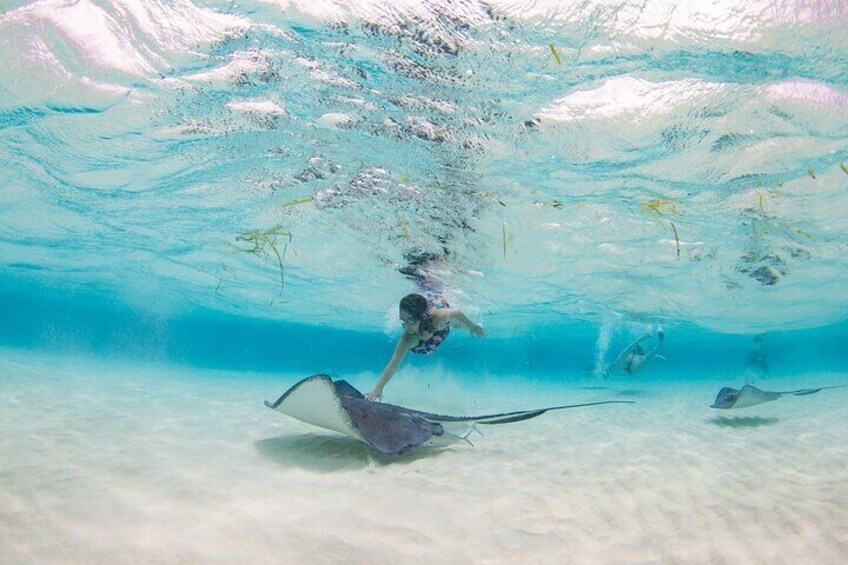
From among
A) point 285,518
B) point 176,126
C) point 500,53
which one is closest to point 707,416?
point 500,53

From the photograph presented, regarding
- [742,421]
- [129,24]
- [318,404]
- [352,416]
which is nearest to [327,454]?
[352,416]

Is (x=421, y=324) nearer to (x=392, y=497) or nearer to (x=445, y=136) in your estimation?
(x=445, y=136)

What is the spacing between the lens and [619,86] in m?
7.84

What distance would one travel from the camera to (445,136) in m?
9.01

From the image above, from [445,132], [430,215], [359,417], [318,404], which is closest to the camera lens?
[318,404]

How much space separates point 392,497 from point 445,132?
6999mm

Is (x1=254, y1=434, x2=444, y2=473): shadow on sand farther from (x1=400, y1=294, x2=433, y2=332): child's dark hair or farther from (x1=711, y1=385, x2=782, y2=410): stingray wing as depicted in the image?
(x1=711, y1=385, x2=782, y2=410): stingray wing

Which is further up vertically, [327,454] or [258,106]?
[258,106]

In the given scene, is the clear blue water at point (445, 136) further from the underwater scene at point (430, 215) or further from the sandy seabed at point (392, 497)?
the sandy seabed at point (392, 497)

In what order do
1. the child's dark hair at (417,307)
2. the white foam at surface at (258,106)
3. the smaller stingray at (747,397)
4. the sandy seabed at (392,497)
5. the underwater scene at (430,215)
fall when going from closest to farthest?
the sandy seabed at (392,497), the underwater scene at (430,215), the smaller stingray at (747,397), the child's dark hair at (417,307), the white foam at surface at (258,106)

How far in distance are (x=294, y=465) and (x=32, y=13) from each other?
8.31 meters

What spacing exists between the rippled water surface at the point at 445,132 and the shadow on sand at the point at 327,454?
19.3ft

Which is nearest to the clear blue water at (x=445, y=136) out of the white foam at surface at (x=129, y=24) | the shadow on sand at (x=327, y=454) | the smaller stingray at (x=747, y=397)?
the white foam at surface at (x=129, y=24)

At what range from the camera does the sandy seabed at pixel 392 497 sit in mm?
2962
